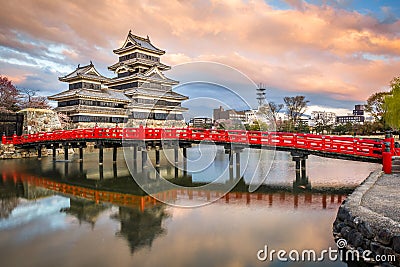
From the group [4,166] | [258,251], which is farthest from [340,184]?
[4,166]

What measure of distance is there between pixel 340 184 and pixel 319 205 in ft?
13.6

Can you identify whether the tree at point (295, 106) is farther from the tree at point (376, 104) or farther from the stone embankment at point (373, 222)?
the stone embankment at point (373, 222)

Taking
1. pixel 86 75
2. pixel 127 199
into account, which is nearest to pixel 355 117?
pixel 86 75

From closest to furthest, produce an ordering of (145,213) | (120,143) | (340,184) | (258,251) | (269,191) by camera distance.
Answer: (258,251) < (145,213) < (269,191) < (340,184) < (120,143)

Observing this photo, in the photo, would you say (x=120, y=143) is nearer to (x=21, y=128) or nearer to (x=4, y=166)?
(x=4, y=166)

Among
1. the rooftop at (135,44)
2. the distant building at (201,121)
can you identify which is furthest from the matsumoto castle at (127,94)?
the distant building at (201,121)

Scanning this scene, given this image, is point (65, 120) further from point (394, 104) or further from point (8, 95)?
point (394, 104)

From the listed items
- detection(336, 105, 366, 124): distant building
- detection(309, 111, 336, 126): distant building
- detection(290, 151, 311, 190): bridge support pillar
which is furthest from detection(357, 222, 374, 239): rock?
detection(336, 105, 366, 124): distant building

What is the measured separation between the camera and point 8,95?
39.3 meters

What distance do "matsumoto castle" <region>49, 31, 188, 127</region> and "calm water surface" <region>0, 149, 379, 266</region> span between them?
23.6 meters

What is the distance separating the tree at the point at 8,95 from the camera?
37666mm

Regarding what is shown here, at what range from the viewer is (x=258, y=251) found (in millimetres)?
7062

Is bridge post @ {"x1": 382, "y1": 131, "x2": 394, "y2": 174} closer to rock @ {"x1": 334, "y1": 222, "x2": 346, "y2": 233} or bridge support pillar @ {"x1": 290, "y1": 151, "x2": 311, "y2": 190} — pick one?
bridge support pillar @ {"x1": 290, "y1": 151, "x2": 311, "y2": 190}

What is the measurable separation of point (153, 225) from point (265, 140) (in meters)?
10.2
